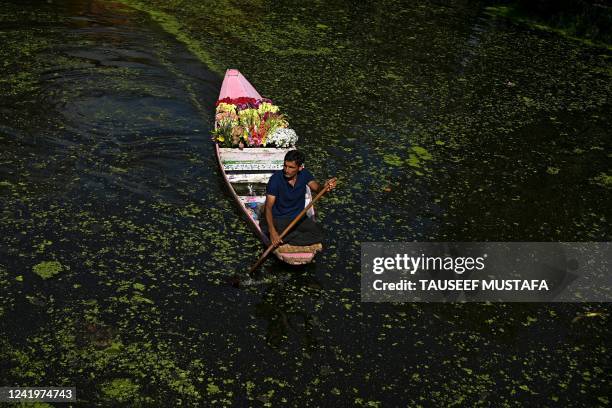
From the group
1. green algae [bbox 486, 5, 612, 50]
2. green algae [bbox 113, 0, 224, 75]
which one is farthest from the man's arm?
green algae [bbox 486, 5, 612, 50]

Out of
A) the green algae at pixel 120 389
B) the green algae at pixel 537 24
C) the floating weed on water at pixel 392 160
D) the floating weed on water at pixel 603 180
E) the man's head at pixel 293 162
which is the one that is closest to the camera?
the green algae at pixel 120 389

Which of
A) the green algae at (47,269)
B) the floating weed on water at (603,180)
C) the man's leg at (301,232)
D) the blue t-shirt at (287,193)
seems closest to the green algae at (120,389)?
the green algae at (47,269)

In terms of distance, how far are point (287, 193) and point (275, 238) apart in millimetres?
449

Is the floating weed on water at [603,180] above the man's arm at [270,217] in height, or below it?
below

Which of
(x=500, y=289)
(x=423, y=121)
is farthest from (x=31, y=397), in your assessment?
(x=423, y=121)

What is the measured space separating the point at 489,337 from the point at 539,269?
1421 millimetres

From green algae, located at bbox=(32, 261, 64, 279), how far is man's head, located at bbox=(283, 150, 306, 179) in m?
2.20

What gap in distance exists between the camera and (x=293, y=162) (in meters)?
5.78

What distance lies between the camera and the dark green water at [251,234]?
4.92 m

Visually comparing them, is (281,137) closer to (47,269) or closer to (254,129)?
(254,129)

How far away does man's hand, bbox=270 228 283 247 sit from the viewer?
5707 mm

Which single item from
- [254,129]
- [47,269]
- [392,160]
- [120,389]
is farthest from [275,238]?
[392,160]

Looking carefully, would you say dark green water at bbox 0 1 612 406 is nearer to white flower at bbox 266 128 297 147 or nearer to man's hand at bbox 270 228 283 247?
man's hand at bbox 270 228 283 247

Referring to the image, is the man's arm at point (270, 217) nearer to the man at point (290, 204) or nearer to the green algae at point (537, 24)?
the man at point (290, 204)
